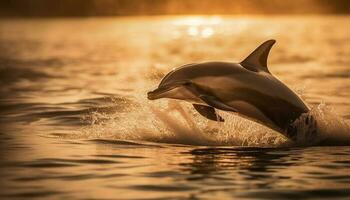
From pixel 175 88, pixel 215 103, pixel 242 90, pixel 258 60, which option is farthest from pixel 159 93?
pixel 258 60

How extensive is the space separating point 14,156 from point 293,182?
167 inches

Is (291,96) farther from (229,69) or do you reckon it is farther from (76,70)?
(76,70)

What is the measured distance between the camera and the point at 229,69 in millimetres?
13195

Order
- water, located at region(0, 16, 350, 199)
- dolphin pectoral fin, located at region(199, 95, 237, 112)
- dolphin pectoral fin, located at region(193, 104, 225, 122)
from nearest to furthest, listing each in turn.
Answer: water, located at region(0, 16, 350, 199)
dolphin pectoral fin, located at region(199, 95, 237, 112)
dolphin pectoral fin, located at region(193, 104, 225, 122)

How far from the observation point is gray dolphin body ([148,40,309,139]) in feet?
42.9

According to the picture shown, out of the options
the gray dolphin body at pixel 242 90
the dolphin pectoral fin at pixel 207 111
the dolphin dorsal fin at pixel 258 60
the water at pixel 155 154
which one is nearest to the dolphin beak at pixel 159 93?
the gray dolphin body at pixel 242 90

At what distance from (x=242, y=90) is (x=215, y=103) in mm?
548

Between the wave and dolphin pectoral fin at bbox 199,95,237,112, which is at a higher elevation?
dolphin pectoral fin at bbox 199,95,237,112

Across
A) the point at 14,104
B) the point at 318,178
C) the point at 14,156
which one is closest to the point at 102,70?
the point at 14,104

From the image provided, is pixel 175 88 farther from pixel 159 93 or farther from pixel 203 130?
pixel 203 130

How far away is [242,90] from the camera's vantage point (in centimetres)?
1313

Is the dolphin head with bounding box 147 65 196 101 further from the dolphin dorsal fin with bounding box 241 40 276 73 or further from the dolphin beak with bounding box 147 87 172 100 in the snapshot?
the dolphin dorsal fin with bounding box 241 40 276 73

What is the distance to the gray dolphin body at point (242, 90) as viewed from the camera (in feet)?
42.9

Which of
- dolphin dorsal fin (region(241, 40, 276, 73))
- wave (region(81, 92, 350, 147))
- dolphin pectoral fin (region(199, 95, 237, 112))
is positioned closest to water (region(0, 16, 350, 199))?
wave (region(81, 92, 350, 147))
